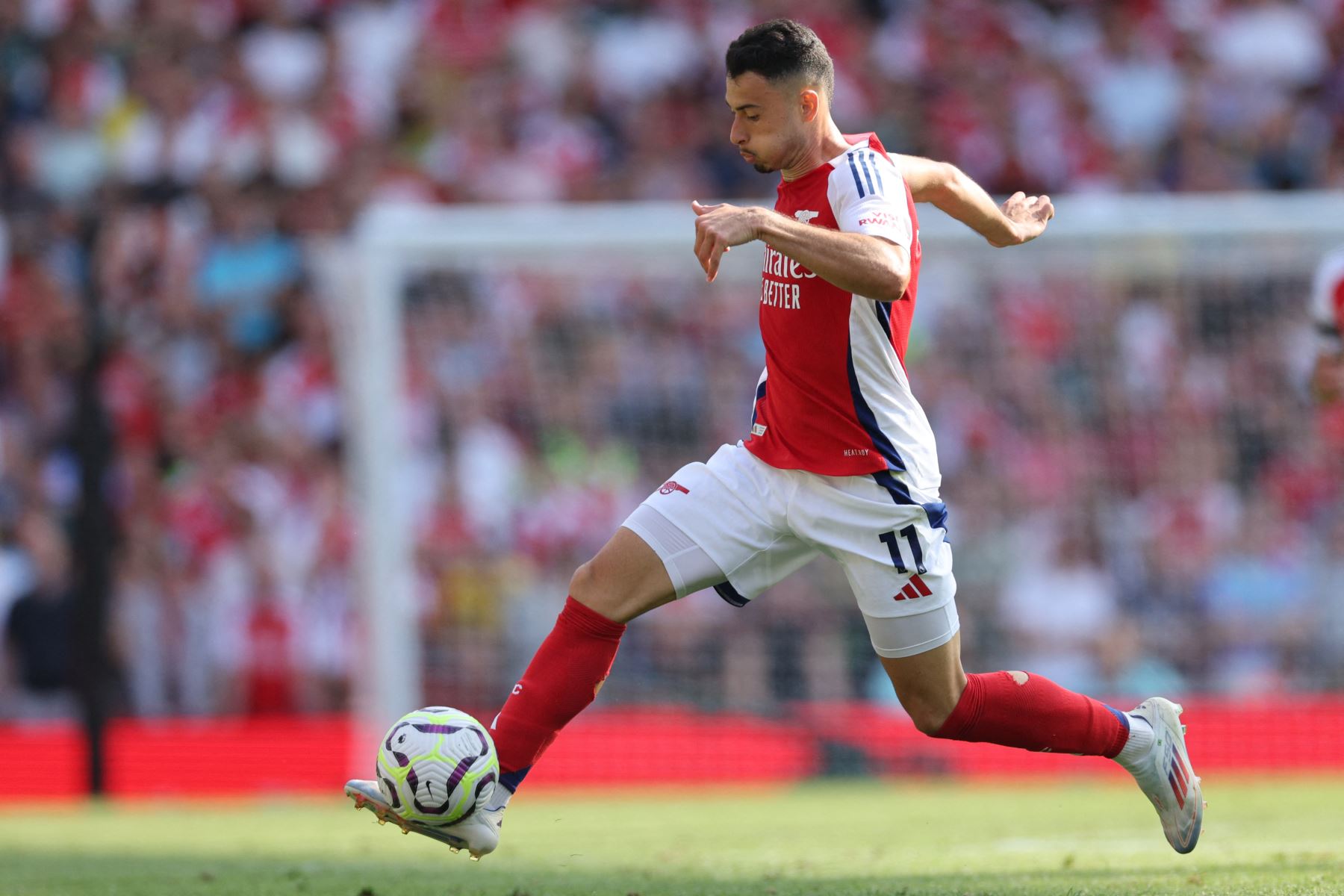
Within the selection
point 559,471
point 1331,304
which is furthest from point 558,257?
point 1331,304

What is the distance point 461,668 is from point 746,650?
1.96 m

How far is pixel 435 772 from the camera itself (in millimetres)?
5141

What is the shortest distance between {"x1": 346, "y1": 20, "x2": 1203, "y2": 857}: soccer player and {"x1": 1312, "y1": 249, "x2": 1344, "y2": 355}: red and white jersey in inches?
111

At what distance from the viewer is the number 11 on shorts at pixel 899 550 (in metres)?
5.38

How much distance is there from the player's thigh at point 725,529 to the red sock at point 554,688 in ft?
0.99

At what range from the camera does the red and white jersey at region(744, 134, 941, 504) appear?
211 inches

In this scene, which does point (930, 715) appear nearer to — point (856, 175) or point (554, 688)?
point (554, 688)

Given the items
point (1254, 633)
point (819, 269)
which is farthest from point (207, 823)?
point (1254, 633)

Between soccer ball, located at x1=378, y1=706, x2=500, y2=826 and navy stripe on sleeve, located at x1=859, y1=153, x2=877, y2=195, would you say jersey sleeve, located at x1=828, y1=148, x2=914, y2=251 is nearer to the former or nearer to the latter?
navy stripe on sleeve, located at x1=859, y1=153, x2=877, y2=195

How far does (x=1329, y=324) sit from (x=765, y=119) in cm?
361

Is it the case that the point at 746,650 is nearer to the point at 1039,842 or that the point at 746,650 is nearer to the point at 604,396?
the point at 604,396

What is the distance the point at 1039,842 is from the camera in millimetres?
7520

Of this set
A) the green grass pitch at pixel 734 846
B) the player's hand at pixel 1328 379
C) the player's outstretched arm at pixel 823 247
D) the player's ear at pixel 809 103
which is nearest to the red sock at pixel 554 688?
the green grass pitch at pixel 734 846

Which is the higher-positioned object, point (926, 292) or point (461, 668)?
point (926, 292)
